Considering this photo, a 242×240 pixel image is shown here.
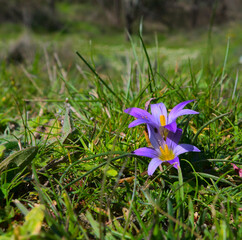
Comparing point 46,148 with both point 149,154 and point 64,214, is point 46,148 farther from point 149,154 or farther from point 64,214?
point 149,154

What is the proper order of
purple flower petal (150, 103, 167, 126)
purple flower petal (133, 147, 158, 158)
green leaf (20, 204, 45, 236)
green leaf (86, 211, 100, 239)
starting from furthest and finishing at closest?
purple flower petal (150, 103, 167, 126), purple flower petal (133, 147, 158, 158), green leaf (86, 211, 100, 239), green leaf (20, 204, 45, 236)

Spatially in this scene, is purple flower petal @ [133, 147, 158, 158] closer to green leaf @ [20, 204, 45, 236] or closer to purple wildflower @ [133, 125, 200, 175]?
purple wildflower @ [133, 125, 200, 175]

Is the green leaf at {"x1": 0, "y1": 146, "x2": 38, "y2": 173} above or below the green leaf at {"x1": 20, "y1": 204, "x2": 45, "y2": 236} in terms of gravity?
above

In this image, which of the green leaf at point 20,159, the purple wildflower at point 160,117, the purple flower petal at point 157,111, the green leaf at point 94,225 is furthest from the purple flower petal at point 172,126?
the green leaf at point 20,159

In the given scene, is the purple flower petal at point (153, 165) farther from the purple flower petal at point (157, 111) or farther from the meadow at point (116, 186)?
the purple flower petal at point (157, 111)

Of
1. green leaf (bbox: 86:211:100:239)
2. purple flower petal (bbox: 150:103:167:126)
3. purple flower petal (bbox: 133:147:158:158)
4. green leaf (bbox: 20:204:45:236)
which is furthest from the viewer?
purple flower petal (bbox: 150:103:167:126)

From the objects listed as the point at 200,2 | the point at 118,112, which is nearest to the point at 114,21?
the point at 200,2

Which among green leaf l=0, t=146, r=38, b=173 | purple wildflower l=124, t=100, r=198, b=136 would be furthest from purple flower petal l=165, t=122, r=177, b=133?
green leaf l=0, t=146, r=38, b=173

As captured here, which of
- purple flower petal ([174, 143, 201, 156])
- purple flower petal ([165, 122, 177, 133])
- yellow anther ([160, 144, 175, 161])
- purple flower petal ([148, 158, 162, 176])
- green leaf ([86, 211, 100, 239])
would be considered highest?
purple flower petal ([165, 122, 177, 133])
